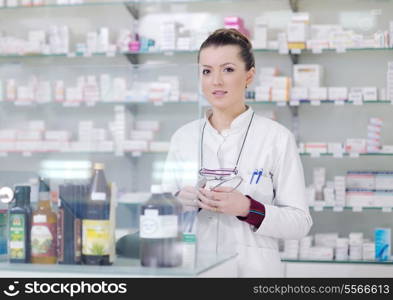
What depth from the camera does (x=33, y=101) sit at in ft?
8.37

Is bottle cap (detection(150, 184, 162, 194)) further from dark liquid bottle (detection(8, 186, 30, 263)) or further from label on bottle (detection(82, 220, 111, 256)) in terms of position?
dark liquid bottle (detection(8, 186, 30, 263))

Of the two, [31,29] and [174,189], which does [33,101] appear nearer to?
[174,189]

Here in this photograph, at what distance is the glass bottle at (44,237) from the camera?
2039mm

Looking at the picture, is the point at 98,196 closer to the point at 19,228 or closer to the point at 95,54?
the point at 19,228

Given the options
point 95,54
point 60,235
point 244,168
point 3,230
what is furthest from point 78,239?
point 95,54

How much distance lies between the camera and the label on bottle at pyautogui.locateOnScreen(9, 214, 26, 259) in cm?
205

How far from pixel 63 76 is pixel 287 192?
93 cm

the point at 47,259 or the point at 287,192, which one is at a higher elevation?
the point at 287,192

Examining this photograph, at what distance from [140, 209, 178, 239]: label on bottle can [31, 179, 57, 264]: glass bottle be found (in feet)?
0.96

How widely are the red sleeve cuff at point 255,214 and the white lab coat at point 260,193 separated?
20 mm

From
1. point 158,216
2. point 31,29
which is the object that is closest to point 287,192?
point 158,216

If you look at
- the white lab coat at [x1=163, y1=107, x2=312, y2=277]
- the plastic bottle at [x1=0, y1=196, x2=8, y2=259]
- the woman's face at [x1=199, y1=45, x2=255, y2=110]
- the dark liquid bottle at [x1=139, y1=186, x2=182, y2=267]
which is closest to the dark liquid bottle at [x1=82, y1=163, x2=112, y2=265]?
the dark liquid bottle at [x1=139, y1=186, x2=182, y2=267]

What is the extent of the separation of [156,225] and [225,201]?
46 cm

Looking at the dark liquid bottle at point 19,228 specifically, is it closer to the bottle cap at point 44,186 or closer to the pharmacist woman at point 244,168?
the bottle cap at point 44,186
